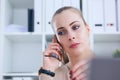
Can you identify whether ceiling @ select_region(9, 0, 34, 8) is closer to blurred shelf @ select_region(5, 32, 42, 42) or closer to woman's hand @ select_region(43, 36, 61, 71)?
blurred shelf @ select_region(5, 32, 42, 42)

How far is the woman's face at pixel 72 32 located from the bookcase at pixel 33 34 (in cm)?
29

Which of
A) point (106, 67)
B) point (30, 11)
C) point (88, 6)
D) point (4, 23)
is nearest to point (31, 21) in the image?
point (30, 11)

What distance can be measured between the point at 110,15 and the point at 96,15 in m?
0.11

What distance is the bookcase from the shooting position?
178 cm

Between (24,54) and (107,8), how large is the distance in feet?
2.71

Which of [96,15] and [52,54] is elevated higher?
[96,15]

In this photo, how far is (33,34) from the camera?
5.90ft

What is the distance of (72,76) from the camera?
1.36 m

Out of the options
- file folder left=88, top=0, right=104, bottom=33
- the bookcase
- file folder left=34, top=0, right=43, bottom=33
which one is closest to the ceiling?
the bookcase

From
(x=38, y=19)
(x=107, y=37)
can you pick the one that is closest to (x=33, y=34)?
(x=38, y=19)

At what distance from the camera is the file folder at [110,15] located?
5.76 ft

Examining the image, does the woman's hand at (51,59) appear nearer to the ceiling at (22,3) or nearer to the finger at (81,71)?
the finger at (81,71)

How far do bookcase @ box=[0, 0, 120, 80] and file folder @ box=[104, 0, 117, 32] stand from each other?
0.4 inches

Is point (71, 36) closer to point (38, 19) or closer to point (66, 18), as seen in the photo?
point (66, 18)
